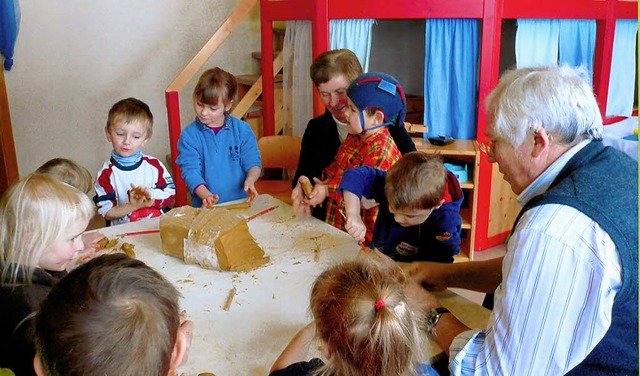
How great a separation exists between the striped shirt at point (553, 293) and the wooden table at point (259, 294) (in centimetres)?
28

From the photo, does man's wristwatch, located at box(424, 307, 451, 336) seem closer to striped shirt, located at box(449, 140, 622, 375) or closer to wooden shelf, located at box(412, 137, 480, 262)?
striped shirt, located at box(449, 140, 622, 375)

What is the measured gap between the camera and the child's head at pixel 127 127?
2.71m

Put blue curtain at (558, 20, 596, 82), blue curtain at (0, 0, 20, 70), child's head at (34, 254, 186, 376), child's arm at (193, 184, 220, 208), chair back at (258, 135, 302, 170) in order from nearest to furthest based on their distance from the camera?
child's head at (34, 254, 186, 376) → child's arm at (193, 184, 220, 208) → chair back at (258, 135, 302, 170) → blue curtain at (0, 0, 20, 70) → blue curtain at (558, 20, 596, 82)

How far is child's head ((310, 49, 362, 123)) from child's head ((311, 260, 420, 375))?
157 cm

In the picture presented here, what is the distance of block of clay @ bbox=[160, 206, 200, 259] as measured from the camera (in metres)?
2.02

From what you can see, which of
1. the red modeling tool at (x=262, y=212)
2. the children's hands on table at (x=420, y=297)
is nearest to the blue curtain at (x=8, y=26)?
the red modeling tool at (x=262, y=212)

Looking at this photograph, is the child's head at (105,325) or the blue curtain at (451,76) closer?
the child's head at (105,325)

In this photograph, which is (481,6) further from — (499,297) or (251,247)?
(499,297)

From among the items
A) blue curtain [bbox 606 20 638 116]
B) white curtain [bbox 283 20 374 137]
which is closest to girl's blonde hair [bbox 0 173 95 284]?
white curtain [bbox 283 20 374 137]

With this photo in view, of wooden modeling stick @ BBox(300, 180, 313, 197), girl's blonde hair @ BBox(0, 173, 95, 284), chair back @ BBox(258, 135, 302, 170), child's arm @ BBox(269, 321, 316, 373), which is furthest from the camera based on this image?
chair back @ BBox(258, 135, 302, 170)

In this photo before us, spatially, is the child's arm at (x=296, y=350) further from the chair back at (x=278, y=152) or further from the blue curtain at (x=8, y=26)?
the blue curtain at (x=8, y=26)

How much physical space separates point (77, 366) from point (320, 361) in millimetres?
573

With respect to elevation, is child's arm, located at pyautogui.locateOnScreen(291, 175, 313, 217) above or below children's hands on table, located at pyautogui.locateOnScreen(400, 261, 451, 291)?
above

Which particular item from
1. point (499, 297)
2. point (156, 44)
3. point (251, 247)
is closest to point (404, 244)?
point (251, 247)
